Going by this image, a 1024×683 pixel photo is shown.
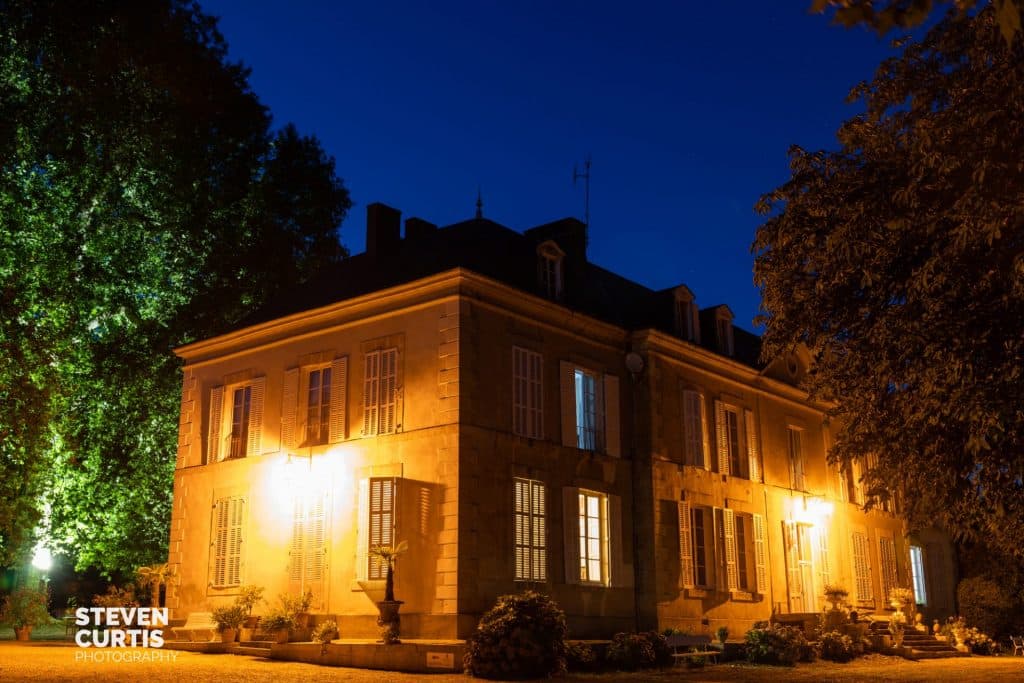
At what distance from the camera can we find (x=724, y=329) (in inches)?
971

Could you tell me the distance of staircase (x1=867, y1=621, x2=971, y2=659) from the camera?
2236 cm

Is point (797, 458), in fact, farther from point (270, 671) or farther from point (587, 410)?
point (270, 671)

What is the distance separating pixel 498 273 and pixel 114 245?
10.7 m

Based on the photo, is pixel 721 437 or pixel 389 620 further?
pixel 721 437

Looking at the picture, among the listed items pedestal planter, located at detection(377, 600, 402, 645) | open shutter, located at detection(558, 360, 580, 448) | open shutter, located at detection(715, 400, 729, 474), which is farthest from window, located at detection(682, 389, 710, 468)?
pedestal planter, located at detection(377, 600, 402, 645)

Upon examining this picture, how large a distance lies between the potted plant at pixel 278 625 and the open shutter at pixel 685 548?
744 centimetres

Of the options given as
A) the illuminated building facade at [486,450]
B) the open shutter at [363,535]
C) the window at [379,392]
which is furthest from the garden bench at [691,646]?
the window at [379,392]

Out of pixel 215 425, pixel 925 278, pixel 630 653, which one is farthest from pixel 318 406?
pixel 925 278

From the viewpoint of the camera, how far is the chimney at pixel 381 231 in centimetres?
2172

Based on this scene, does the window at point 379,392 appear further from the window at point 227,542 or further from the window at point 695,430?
the window at point 695,430

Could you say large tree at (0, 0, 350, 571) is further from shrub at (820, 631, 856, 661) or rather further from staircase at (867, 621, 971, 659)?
staircase at (867, 621, 971, 659)

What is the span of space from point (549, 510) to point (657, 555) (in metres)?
2.68

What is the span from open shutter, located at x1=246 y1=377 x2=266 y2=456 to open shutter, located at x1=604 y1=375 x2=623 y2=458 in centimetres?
675

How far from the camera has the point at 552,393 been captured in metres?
18.9
